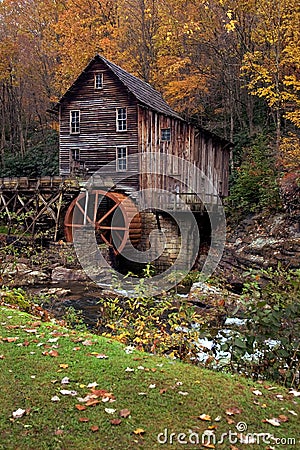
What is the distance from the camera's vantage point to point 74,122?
21438mm

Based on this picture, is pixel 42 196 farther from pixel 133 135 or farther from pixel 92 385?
pixel 92 385

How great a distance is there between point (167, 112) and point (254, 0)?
226 inches

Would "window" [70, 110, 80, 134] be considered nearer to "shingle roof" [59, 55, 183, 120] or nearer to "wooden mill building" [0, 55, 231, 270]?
"wooden mill building" [0, 55, 231, 270]

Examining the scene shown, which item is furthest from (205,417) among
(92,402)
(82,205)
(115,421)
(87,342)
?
(82,205)

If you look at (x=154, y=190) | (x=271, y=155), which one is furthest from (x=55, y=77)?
(x=271, y=155)

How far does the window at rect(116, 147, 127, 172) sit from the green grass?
15908 millimetres

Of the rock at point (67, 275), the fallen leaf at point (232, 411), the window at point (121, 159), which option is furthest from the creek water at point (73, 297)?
the fallen leaf at point (232, 411)

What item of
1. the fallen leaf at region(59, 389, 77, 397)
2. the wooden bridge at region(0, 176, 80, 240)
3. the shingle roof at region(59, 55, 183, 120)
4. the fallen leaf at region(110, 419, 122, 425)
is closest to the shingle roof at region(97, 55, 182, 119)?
the shingle roof at region(59, 55, 183, 120)

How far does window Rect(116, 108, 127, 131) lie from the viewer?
787 inches

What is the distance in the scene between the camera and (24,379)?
3742 mm

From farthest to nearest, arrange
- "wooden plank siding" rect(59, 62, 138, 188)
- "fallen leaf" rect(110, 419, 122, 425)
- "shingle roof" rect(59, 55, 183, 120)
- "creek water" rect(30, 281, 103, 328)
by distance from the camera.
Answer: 1. "wooden plank siding" rect(59, 62, 138, 188)
2. "shingle roof" rect(59, 55, 183, 120)
3. "creek water" rect(30, 281, 103, 328)
4. "fallen leaf" rect(110, 419, 122, 425)

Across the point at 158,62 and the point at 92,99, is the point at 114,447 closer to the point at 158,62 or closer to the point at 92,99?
the point at 92,99

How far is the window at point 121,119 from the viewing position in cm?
1998

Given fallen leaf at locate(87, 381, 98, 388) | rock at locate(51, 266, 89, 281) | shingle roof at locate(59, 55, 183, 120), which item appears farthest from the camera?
shingle roof at locate(59, 55, 183, 120)
